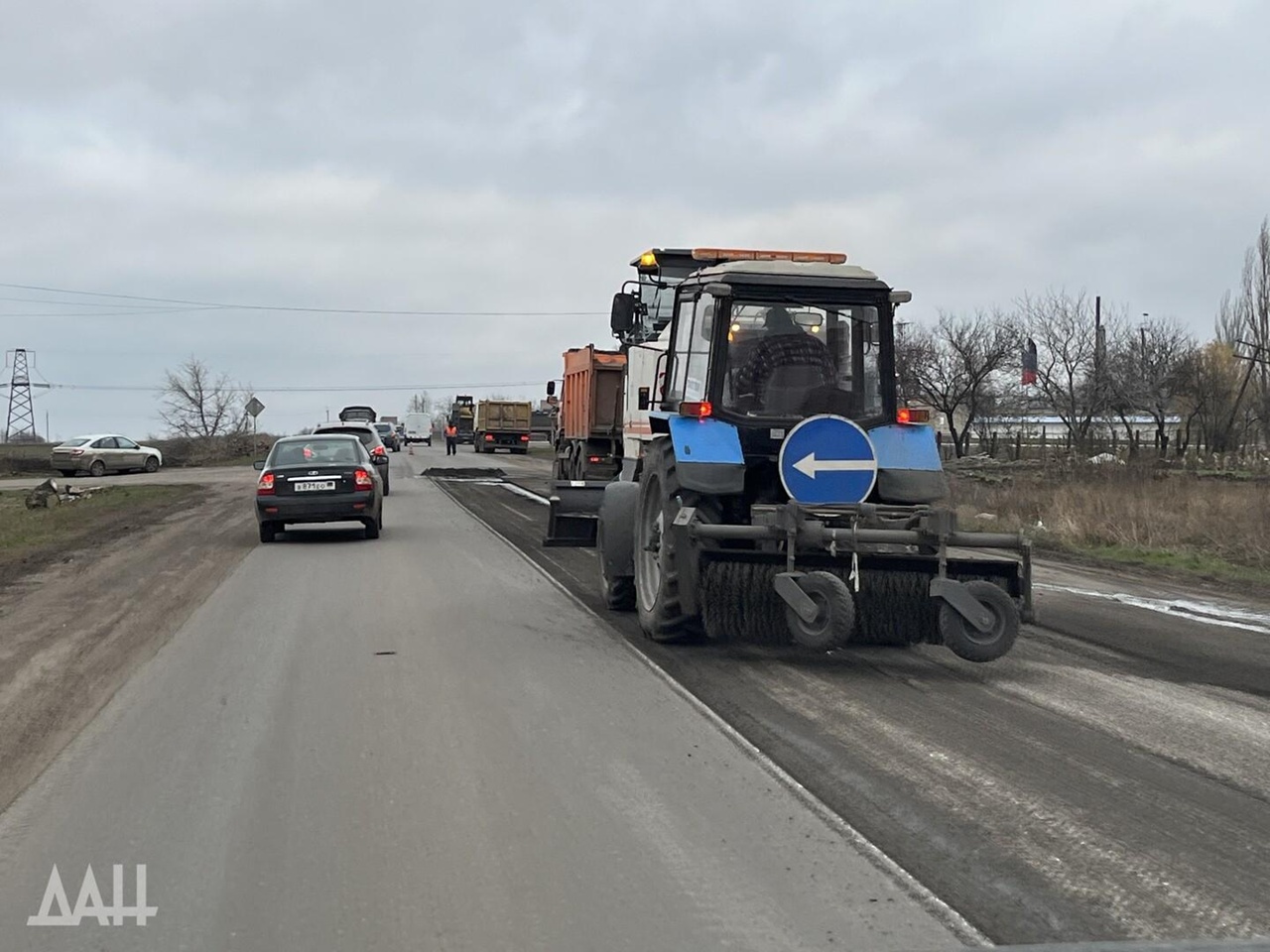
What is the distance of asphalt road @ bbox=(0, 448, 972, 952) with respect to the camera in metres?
4.58

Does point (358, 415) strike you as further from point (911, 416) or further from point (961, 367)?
point (911, 416)

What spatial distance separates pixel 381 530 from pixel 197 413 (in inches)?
2438

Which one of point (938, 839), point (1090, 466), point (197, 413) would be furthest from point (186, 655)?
point (197, 413)

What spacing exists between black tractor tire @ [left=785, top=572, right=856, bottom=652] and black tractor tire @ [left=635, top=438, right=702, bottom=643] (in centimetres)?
95

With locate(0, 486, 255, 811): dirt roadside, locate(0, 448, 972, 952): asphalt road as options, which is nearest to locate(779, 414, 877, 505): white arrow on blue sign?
locate(0, 448, 972, 952): asphalt road

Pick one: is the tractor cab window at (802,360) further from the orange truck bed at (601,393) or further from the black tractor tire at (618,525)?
the orange truck bed at (601,393)

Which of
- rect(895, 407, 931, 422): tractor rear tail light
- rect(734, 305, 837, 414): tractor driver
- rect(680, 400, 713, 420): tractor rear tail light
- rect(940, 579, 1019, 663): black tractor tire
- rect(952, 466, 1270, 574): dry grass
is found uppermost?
rect(734, 305, 837, 414): tractor driver

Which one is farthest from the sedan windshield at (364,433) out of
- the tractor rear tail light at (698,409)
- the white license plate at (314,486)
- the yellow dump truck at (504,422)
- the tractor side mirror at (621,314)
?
the yellow dump truck at (504,422)

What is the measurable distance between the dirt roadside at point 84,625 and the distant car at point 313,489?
69 centimetres

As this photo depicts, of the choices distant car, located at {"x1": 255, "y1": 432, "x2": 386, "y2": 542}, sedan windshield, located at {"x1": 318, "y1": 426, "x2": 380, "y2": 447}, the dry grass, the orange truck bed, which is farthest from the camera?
sedan windshield, located at {"x1": 318, "y1": 426, "x2": 380, "y2": 447}

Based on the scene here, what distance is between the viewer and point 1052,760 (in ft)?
22.0

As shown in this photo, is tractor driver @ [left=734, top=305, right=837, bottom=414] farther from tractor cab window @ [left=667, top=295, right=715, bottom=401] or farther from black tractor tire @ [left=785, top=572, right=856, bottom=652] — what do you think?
black tractor tire @ [left=785, top=572, right=856, bottom=652]

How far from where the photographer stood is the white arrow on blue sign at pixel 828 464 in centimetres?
939
